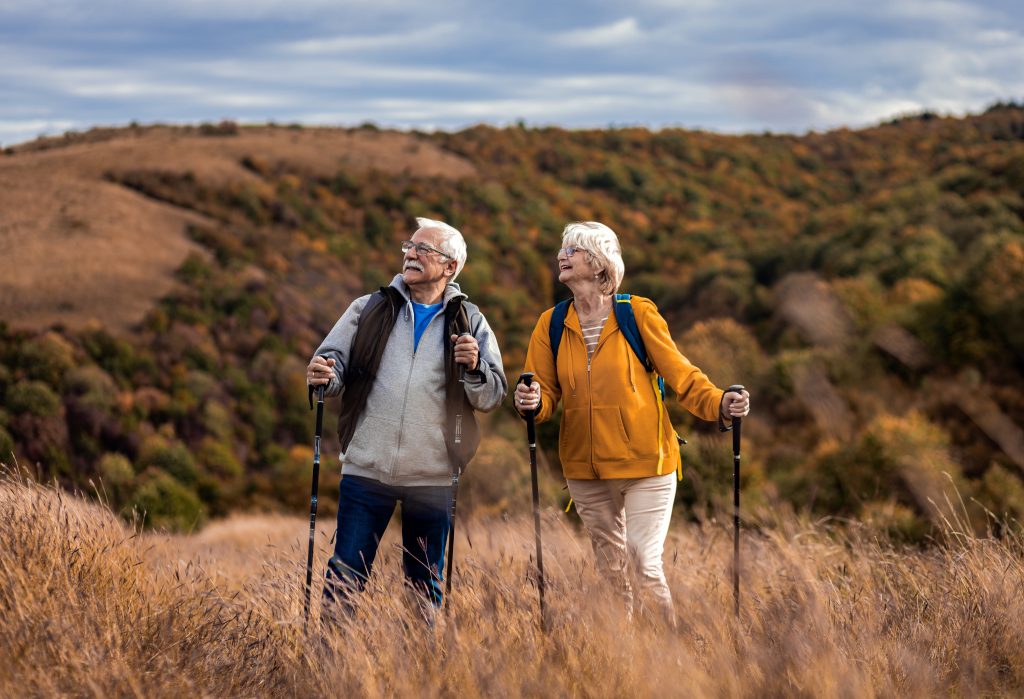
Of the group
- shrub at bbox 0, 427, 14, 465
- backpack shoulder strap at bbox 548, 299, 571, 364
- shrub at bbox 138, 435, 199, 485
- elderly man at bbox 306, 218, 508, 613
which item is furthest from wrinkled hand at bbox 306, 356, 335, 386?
shrub at bbox 138, 435, 199, 485

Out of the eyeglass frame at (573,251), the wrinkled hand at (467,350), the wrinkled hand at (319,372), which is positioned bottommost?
the wrinkled hand at (319,372)

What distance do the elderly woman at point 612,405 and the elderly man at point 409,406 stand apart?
0.30 m

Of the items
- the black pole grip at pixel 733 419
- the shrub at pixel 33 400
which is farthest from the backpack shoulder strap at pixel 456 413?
the shrub at pixel 33 400

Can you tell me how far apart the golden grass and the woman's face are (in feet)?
4.13

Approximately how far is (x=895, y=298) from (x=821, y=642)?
1159 inches

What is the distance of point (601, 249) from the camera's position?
4398 mm

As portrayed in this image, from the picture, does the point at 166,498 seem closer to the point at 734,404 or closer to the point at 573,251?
the point at 573,251

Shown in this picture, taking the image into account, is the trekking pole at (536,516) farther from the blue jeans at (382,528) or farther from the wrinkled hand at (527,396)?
the blue jeans at (382,528)

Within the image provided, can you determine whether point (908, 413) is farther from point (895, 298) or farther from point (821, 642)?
point (821, 642)

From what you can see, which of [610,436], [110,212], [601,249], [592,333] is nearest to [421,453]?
[610,436]

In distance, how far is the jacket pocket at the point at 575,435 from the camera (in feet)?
14.4

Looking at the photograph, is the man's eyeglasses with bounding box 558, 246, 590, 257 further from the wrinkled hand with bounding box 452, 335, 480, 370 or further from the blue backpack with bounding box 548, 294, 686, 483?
the wrinkled hand with bounding box 452, 335, 480, 370

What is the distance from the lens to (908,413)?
1967 cm

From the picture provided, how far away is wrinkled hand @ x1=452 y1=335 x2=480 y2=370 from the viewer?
408cm
